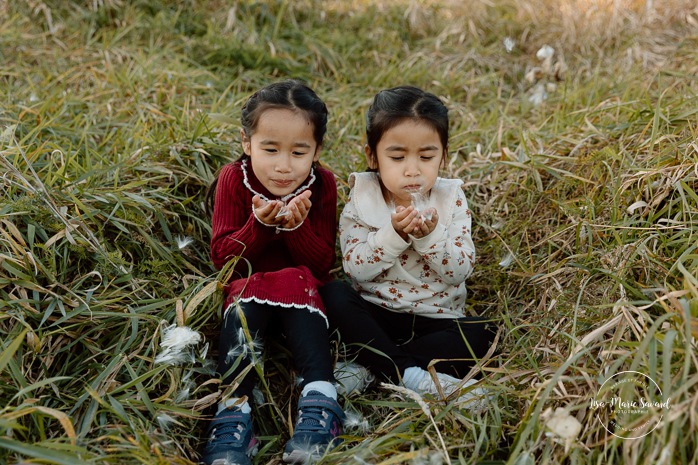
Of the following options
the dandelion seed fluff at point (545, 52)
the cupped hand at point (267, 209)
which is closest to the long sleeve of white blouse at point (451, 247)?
the cupped hand at point (267, 209)

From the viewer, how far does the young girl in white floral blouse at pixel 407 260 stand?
258cm

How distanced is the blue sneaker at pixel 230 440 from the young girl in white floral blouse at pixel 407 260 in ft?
1.76

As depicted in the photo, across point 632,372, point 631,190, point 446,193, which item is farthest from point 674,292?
point 446,193

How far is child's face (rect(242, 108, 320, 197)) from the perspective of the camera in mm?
2590

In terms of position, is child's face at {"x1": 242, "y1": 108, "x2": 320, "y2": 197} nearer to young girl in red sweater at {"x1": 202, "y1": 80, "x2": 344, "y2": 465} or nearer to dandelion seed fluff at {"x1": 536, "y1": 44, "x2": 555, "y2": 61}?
young girl in red sweater at {"x1": 202, "y1": 80, "x2": 344, "y2": 465}

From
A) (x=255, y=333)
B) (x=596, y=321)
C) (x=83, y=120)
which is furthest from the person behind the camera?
(x=83, y=120)

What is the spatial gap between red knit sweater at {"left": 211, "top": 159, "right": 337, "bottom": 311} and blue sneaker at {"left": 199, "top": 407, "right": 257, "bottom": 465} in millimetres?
438

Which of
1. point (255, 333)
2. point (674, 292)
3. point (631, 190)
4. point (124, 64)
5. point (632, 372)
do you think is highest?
point (124, 64)

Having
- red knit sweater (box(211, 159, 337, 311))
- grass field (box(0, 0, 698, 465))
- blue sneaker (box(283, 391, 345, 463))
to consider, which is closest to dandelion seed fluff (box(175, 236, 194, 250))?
grass field (box(0, 0, 698, 465))

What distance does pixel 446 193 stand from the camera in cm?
281

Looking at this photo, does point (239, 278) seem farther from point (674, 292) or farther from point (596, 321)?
point (674, 292)

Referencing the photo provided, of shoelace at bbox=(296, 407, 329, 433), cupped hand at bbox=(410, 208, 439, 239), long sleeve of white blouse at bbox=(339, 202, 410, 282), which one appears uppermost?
cupped hand at bbox=(410, 208, 439, 239)

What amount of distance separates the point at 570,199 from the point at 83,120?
96.1 inches

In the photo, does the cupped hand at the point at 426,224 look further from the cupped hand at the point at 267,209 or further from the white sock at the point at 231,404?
the white sock at the point at 231,404
